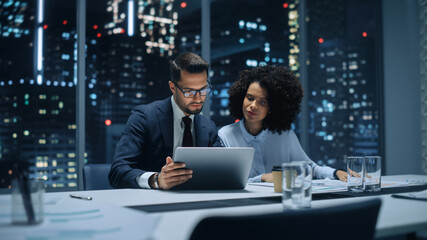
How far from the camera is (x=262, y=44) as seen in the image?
5012mm

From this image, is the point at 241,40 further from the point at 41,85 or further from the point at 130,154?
the point at 130,154

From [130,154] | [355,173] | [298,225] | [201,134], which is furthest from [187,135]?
[298,225]

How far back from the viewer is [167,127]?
2246 millimetres

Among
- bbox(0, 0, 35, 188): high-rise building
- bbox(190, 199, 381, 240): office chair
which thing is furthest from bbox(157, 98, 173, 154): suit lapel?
bbox(0, 0, 35, 188): high-rise building

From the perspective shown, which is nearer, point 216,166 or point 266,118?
point 216,166

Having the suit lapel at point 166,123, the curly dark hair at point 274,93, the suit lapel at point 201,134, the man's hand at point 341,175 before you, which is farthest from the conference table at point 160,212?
the curly dark hair at point 274,93

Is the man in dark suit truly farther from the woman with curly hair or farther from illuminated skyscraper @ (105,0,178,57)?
illuminated skyscraper @ (105,0,178,57)

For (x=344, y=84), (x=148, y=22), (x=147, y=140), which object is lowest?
(x=147, y=140)

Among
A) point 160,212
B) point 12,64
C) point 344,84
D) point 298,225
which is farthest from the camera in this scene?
point 344,84

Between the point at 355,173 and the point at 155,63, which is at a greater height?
the point at 155,63

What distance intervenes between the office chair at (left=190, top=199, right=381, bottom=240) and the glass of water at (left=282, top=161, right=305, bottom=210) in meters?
0.50

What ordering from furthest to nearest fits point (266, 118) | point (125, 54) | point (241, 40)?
1. point (241, 40)
2. point (125, 54)
3. point (266, 118)

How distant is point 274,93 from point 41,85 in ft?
7.48

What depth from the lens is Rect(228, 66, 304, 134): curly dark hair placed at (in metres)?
2.79
